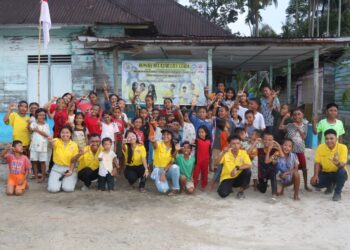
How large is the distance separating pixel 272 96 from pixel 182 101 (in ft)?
8.73

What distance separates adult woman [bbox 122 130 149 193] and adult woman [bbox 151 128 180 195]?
208 millimetres

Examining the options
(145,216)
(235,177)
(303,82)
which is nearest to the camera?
(145,216)

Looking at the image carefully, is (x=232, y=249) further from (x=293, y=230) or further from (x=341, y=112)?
(x=341, y=112)

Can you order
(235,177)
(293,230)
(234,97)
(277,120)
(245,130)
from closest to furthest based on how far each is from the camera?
(293,230) < (235,177) < (245,130) < (277,120) < (234,97)

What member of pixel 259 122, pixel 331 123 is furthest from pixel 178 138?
pixel 331 123

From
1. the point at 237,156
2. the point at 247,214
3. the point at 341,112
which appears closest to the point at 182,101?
the point at 237,156

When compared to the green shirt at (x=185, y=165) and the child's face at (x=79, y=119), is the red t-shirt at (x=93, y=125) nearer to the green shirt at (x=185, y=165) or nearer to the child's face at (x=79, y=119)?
the child's face at (x=79, y=119)

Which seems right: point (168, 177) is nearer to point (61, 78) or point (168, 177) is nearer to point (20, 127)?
point (20, 127)

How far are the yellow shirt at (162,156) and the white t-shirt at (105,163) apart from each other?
2.23 ft

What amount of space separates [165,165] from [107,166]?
0.86m

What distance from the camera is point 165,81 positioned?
28.8 feet

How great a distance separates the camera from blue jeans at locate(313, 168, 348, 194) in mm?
5219

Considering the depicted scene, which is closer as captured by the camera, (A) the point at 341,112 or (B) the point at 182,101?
(B) the point at 182,101

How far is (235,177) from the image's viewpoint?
540 centimetres
